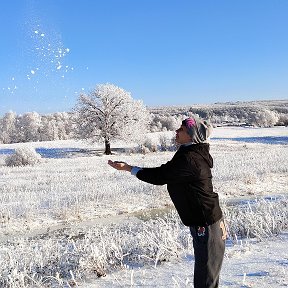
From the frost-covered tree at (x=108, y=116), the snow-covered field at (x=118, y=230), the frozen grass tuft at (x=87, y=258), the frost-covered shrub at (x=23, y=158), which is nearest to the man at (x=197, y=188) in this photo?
the snow-covered field at (x=118, y=230)

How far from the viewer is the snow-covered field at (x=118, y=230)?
626cm

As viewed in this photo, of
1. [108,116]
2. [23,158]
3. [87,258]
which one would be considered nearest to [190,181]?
[87,258]

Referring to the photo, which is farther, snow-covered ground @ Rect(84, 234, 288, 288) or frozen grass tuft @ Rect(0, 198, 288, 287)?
frozen grass tuft @ Rect(0, 198, 288, 287)

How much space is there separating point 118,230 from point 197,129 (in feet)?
18.2

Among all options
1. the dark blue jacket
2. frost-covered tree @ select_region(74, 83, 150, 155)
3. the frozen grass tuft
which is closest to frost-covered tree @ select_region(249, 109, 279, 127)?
frost-covered tree @ select_region(74, 83, 150, 155)

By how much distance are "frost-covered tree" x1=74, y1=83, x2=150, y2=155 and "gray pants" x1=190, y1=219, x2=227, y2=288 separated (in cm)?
4049

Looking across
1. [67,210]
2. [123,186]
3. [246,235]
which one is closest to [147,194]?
[123,186]

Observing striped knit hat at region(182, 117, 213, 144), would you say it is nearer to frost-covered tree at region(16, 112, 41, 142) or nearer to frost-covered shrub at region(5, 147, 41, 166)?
frost-covered shrub at region(5, 147, 41, 166)

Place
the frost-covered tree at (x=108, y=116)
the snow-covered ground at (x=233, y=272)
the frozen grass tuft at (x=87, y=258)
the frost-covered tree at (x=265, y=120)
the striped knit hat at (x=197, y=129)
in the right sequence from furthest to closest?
the frost-covered tree at (x=265, y=120) < the frost-covered tree at (x=108, y=116) < the frozen grass tuft at (x=87, y=258) < the snow-covered ground at (x=233, y=272) < the striped knit hat at (x=197, y=129)

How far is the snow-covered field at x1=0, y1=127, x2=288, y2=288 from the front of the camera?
20.5ft

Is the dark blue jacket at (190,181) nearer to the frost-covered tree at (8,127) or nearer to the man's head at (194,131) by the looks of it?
the man's head at (194,131)

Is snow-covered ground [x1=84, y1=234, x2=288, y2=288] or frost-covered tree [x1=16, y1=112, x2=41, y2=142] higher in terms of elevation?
frost-covered tree [x1=16, y1=112, x2=41, y2=142]

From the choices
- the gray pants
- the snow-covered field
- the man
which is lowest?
the snow-covered field

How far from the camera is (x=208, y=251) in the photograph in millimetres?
4355
